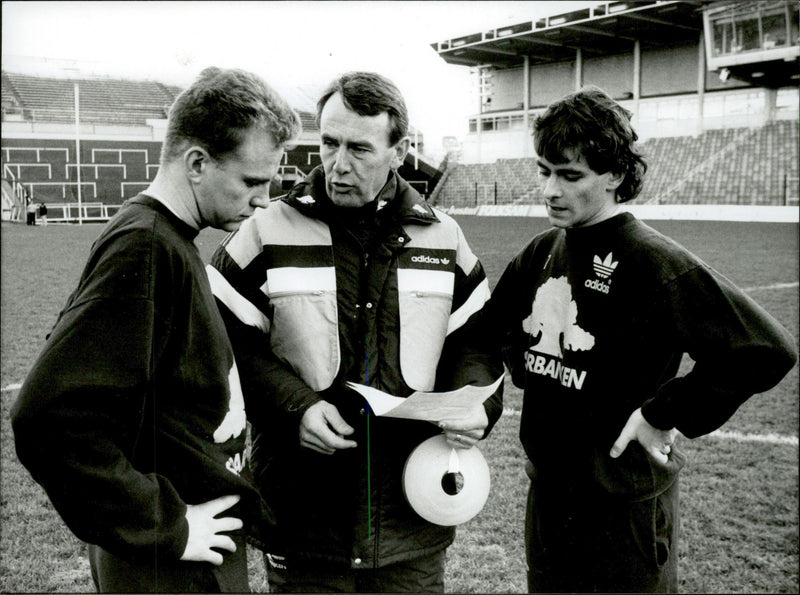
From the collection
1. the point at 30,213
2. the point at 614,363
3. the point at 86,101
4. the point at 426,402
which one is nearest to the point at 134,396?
the point at 426,402

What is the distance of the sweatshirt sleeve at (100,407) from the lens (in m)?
1.10

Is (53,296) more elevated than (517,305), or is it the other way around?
(517,305)

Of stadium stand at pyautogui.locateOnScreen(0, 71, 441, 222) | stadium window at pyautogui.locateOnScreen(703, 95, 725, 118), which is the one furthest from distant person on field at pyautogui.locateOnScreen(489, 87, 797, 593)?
stadium window at pyautogui.locateOnScreen(703, 95, 725, 118)

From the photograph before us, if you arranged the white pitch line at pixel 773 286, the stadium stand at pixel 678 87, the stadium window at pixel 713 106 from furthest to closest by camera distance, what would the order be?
the stadium window at pixel 713 106, the stadium stand at pixel 678 87, the white pitch line at pixel 773 286

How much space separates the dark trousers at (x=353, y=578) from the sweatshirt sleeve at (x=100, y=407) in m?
0.65

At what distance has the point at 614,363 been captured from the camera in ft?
5.65

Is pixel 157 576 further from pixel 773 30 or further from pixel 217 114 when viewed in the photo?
pixel 773 30

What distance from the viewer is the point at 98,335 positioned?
1.13 meters

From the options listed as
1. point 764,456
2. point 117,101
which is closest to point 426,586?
point 764,456

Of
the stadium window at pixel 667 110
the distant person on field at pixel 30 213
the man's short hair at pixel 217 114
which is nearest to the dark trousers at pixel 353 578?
the man's short hair at pixel 217 114

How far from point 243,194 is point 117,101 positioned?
7.99 meters

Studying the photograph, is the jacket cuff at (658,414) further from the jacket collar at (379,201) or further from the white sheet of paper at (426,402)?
the jacket collar at (379,201)

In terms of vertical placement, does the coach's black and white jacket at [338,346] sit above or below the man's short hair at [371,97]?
below

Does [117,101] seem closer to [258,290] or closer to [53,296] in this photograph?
[53,296]
